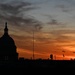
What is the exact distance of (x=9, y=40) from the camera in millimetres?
111188

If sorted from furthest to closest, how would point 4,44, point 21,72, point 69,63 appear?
point 4,44 < point 69,63 < point 21,72

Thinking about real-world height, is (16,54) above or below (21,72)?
above

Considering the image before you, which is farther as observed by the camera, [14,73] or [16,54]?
[16,54]

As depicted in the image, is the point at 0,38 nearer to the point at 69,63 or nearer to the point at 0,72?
the point at 69,63

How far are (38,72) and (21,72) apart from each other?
2637 mm

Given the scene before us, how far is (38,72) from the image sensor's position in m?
59.7

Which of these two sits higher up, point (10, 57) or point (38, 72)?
point (10, 57)

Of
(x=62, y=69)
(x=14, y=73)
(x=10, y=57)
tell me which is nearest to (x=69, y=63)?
(x=62, y=69)

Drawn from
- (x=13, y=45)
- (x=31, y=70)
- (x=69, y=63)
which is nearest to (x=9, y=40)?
(x=13, y=45)

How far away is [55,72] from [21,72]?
5.24 meters

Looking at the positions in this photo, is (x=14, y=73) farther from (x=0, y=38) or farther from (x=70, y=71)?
(x=0, y=38)

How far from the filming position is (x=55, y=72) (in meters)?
59.6

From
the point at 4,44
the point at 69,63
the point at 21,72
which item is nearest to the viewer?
the point at 21,72

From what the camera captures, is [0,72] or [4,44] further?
[4,44]
